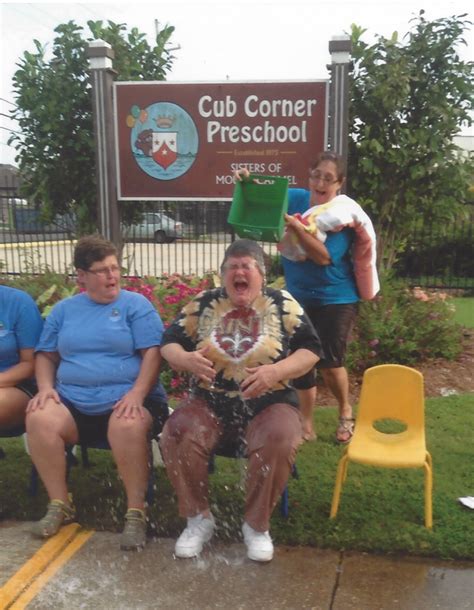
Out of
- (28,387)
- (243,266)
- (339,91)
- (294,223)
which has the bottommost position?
(28,387)

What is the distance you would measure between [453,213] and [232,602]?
4899 millimetres

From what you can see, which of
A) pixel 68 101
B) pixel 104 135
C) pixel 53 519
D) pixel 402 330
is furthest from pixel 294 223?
pixel 68 101

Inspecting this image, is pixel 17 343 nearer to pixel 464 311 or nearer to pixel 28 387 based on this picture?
pixel 28 387

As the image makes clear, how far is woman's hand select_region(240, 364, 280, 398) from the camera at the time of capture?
270cm

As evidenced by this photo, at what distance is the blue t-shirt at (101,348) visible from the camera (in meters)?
3.03

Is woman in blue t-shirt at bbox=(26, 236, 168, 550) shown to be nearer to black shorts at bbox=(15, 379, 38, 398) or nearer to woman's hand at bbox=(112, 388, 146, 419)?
woman's hand at bbox=(112, 388, 146, 419)

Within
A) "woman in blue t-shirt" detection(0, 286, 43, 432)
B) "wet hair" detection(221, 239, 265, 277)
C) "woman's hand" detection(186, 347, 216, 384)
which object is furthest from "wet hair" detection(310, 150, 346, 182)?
"woman in blue t-shirt" detection(0, 286, 43, 432)

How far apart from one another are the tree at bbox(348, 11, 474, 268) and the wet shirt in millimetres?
3453

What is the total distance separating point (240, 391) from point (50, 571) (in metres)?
1.09

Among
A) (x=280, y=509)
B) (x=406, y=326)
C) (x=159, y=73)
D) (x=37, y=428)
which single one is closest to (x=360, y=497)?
(x=280, y=509)

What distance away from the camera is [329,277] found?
356 cm

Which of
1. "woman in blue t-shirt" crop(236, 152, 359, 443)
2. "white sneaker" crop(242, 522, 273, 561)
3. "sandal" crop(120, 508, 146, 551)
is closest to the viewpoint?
"white sneaker" crop(242, 522, 273, 561)

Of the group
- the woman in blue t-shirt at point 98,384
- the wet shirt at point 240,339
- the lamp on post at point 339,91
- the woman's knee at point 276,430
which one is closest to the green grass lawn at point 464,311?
the lamp on post at point 339,91

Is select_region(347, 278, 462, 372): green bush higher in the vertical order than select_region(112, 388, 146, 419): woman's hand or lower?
lower
